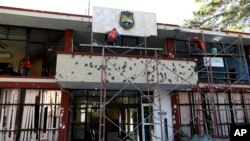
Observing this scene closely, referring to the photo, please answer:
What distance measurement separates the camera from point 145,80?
11.7 metres

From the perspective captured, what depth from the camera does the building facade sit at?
38.1 ft

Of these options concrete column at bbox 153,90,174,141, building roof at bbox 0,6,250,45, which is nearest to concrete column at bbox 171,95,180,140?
concrete column at bbox 153,90,174,141

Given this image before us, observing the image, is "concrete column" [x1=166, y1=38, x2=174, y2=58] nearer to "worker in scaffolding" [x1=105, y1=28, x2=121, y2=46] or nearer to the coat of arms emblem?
the coat of arms emblem

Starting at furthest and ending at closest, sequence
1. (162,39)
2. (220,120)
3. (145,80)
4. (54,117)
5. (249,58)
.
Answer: (249,58) → (162,39) → (220,120) → (54,117) → (145,80)

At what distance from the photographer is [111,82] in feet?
37.1

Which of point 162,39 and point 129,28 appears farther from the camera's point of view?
point 162,39

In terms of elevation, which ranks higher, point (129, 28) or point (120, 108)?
point (129, 28)

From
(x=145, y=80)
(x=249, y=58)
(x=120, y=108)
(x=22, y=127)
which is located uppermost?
(x=249, y=58)

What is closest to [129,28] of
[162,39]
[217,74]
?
[162,39]

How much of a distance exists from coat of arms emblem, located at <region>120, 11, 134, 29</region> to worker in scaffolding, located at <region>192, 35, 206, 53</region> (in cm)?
405

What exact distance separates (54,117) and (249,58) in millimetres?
13117

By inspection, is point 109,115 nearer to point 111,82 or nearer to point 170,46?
point 111,82

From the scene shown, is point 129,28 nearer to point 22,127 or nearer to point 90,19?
point 90,19

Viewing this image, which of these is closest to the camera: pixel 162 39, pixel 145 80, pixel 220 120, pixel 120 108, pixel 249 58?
pixel 145 80
